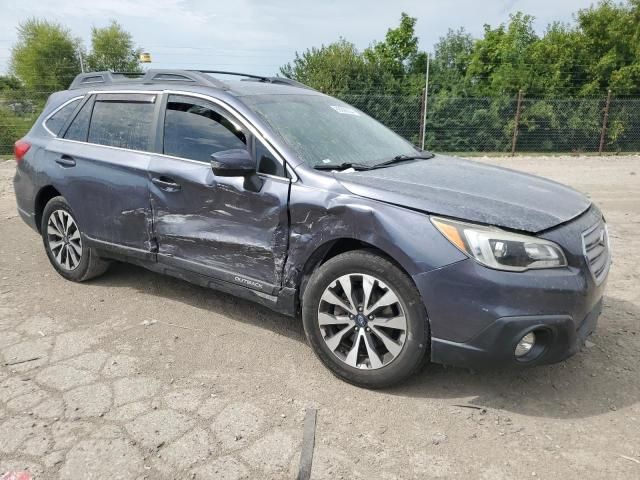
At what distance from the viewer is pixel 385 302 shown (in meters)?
2.90

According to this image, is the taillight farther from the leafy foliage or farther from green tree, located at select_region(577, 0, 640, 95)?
green tree, located at select_region(577, 0, 640, 95)

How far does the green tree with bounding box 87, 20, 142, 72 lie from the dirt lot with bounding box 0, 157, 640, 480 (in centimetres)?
3662

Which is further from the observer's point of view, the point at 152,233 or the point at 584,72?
the point at 584,72

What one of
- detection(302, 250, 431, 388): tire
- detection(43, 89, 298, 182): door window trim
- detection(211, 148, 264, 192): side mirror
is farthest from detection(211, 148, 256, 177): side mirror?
detection(302, 250, 431, 388): tire

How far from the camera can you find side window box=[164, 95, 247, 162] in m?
3.58

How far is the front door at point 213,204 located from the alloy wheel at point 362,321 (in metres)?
0.44

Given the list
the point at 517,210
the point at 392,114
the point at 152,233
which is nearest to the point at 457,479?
the point at 517,210

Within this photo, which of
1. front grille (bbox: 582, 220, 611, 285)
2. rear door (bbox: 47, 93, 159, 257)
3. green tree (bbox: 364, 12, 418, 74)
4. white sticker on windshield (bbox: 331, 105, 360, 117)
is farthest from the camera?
green tree (bbox: 364, 12, 418, 74)

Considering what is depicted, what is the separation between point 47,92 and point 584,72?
20652 millimetres

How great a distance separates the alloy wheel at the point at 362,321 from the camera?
2.91 m

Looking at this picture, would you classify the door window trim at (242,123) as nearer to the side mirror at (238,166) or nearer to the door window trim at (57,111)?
the side mirror at (238,166)

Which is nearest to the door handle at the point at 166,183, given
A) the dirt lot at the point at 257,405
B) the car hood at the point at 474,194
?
the dirt lot at the point at 257,405

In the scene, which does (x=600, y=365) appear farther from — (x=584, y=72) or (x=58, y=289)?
(x=584, y=72)

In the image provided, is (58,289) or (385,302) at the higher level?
(385,302)
